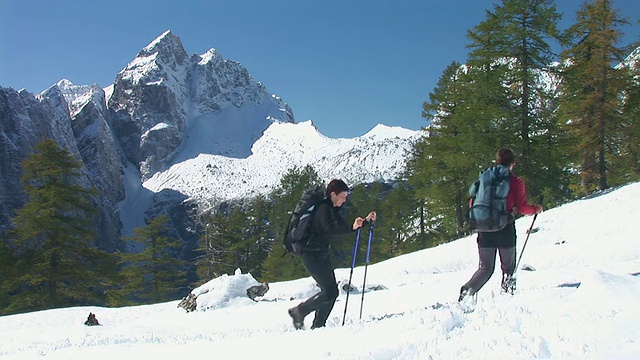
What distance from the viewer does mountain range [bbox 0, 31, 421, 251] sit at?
104938 millimetres

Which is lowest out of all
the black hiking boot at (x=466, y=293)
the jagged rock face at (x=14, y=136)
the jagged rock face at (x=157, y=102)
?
the black hiking boot at (x=466, y=293)

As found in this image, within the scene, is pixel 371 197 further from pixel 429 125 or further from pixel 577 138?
pixel 577 138

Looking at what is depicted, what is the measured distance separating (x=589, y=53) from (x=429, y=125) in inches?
400

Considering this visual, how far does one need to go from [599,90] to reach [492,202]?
20.8 metres

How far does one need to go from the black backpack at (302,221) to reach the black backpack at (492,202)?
6.85ft

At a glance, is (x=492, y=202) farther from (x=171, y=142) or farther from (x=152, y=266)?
(x=171, y=142)

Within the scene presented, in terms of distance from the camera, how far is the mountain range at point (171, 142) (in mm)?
104938

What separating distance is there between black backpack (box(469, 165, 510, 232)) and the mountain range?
97.4 metres

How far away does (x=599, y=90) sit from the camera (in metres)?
22.0

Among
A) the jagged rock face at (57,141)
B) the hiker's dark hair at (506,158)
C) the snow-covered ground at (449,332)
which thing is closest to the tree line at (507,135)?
the snow-covered ground at (449,332)

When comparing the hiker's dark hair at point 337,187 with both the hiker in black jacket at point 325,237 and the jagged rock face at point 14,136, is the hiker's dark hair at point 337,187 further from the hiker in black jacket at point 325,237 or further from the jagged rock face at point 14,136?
the jagged rock face at point 14,136

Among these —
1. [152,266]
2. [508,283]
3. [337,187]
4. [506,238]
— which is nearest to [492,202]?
[506,238]

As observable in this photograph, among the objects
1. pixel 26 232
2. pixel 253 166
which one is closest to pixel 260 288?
pixel 26 232

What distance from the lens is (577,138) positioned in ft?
68.7
